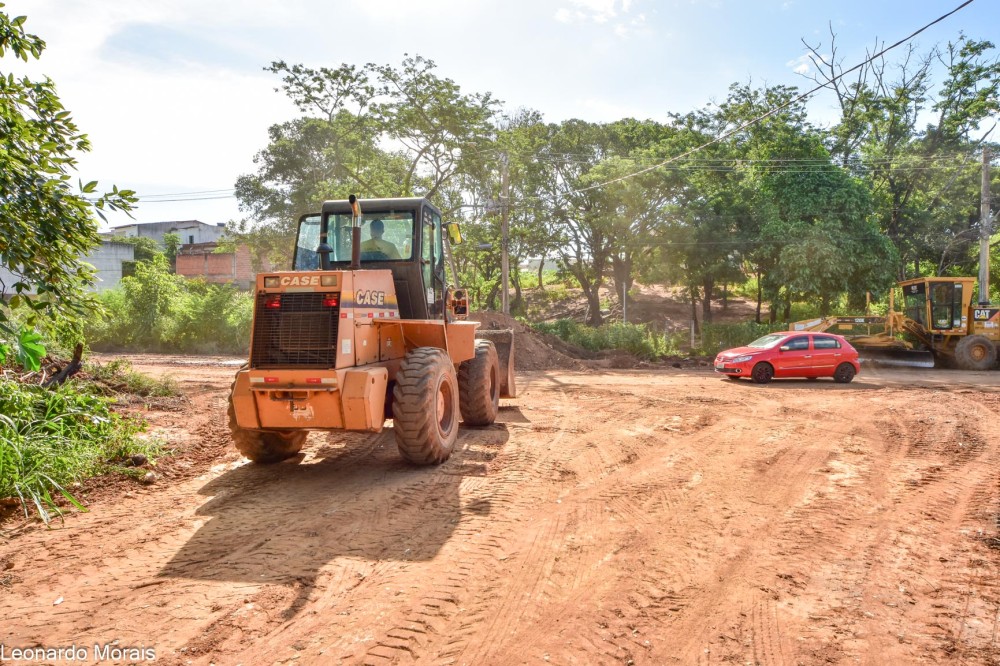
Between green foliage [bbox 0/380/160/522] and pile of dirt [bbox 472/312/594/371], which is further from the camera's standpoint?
pile of dirt [bbox 472/312/594/371]

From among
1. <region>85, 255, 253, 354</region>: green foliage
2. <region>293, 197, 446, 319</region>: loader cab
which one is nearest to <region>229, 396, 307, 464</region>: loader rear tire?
<region>293, 197, 446, 319</region>: loader cab

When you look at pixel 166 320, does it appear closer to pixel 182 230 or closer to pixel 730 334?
pixel 730 334

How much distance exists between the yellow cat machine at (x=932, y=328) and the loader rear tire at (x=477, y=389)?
17.2 m

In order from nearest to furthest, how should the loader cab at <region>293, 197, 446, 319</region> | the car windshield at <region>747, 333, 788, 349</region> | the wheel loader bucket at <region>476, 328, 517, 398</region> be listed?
the loader cab at <region>293, 197, 446, 319</region> → the wheel loader bucket at <region>476, 328, 517, 398</region> → the car windshield at <region>747, 333, 788, 349</region>

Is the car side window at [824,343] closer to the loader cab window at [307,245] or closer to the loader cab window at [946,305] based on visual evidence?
the loader cab window at [946,305]

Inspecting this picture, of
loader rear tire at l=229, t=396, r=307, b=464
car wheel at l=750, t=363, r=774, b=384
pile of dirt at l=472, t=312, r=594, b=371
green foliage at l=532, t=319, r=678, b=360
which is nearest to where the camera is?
loader rear tire at l=229, t=396, r=307, b=464

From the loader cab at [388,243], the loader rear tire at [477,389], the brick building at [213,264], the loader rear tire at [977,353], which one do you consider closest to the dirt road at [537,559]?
the loader rear tire at [477,389]

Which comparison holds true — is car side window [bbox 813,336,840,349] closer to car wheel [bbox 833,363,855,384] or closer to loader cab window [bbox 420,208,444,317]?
car wheel [bbox 833,363,855,384]

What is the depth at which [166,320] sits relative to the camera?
28.2 metres


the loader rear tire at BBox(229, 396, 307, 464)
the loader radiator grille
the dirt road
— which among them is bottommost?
the dirt road

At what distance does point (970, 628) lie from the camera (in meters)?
4.00

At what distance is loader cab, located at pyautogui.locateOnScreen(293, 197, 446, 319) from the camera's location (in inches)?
340

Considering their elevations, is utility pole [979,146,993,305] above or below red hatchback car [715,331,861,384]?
Answer: above

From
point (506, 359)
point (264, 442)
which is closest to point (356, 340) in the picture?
point (264, 442)
